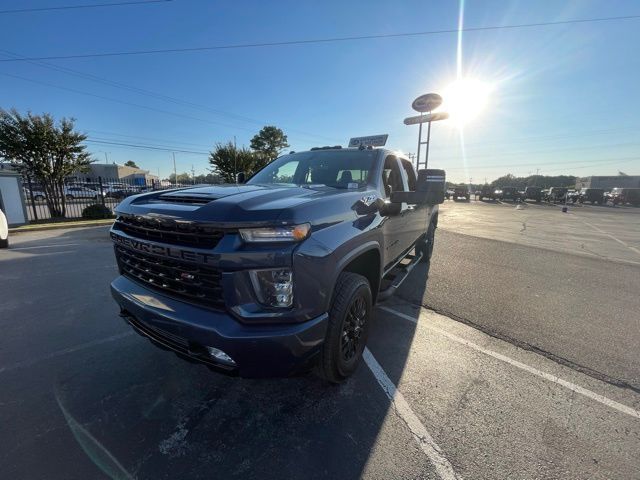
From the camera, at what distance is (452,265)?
657 centimetres

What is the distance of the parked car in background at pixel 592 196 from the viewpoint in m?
39.1

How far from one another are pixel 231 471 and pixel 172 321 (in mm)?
943

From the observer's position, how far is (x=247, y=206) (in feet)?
6.01

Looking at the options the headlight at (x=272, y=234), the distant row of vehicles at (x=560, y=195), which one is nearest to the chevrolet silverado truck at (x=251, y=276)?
the headlight at (x=272, y=234)

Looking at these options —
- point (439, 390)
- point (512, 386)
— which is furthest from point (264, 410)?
point (512, 386)

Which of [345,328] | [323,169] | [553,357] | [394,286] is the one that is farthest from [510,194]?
[345,328]

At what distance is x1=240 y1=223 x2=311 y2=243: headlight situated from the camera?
5.82ft

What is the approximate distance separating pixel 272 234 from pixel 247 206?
0.77ft

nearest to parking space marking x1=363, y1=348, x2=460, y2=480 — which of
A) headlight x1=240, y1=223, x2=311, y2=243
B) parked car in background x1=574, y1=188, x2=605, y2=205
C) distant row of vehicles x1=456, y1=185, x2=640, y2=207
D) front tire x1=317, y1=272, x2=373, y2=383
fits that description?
front tire x1=317, y1=272, x2=373, y2=383

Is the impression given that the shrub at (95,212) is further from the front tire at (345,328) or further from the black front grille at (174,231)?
the front tire at (345,328)

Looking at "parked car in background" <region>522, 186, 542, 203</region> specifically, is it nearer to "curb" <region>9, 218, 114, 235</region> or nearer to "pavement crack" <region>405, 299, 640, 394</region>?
"pavement crack" <region>405, 299, 640, 394</region>

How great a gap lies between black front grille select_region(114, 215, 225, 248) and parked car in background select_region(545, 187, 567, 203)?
154 ft

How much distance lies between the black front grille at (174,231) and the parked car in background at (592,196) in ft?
170

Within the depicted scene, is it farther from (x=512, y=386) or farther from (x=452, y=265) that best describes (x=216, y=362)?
(x=452, y=265)
